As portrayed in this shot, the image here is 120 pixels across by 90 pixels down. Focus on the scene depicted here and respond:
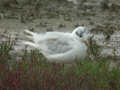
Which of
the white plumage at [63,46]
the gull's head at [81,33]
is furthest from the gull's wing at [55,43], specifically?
the gull's head at [81,33]

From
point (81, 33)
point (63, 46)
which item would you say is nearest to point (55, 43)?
point (63, 46)

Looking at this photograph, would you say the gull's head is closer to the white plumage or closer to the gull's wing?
the white plumage

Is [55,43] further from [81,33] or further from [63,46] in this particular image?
[81,33]

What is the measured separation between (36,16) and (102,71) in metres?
7.80

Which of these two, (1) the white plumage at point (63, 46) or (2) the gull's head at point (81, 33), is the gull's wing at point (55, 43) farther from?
(2) the gull's head at point (81, 33)

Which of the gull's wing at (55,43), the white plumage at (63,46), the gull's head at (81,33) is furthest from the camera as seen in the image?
the gull's head at (81,33)

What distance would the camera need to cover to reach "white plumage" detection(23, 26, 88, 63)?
345 inches

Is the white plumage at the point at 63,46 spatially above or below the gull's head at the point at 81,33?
below

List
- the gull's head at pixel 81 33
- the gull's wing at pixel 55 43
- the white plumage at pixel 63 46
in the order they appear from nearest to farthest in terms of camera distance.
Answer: the white plumage at pixel 63 46 → the gull's wing at pixel 55 43 → the gull's head at pixel 81 33

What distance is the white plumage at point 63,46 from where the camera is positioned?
8766mm

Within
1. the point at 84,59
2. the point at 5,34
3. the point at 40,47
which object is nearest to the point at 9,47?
the point at 40,47

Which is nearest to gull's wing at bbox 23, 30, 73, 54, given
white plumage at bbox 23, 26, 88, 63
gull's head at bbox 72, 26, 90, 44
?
white plumage at bbox 23, 26, 88, 63

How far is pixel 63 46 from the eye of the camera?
893cm

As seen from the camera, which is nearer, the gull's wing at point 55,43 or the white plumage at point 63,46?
the white plumage at point 63,46
